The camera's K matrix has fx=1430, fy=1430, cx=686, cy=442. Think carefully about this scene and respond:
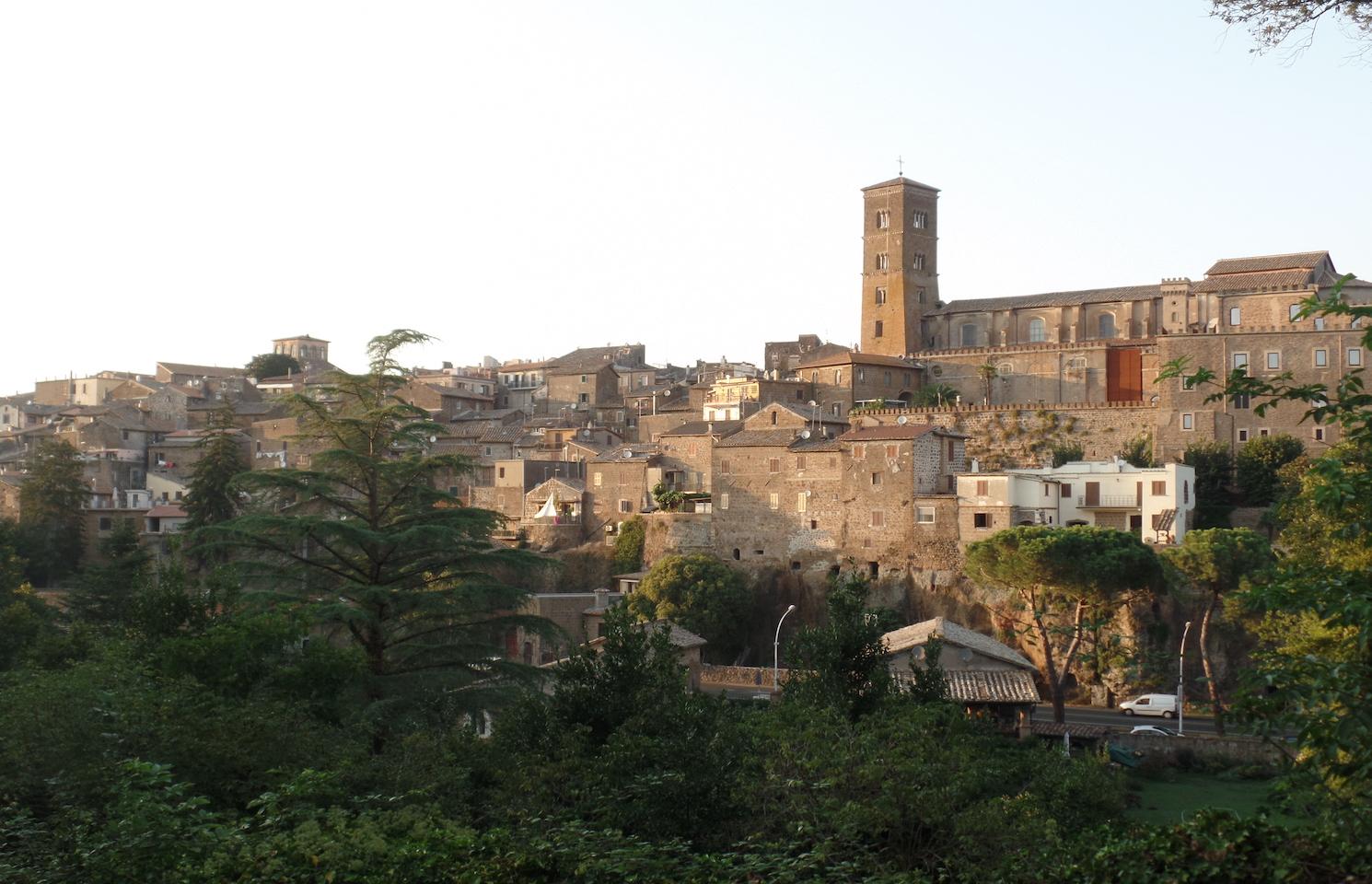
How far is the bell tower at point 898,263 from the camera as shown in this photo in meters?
89.9

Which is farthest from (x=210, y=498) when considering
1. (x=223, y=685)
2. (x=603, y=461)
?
(x=223, y=685)

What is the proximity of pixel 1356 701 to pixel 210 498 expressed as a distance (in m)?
64.3

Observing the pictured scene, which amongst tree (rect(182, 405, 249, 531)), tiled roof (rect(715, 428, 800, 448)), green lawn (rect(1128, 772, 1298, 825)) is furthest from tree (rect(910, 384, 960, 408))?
green lawn (rect(1128, 772, 1298, 825))

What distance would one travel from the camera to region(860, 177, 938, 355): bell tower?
8988 centimetres

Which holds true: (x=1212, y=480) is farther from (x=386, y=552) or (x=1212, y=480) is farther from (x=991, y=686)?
(x=386, y=552)

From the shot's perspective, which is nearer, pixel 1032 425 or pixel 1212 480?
pixel 1212 480

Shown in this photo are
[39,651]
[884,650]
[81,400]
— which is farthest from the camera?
[81,400]

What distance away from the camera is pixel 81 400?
345 ft

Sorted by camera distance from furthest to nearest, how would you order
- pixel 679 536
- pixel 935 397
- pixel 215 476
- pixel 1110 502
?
pixel 935 397 → pixel 215 476 → pixel 679 536 → pixel 1110 502

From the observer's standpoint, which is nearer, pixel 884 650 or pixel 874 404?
pixel 884 650

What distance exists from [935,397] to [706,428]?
14.2 meters

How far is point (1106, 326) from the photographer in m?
82.1

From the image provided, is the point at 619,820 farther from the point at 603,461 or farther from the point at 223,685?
the point at 603,461

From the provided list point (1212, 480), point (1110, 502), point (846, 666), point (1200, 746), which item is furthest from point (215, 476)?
point (846, 666)
